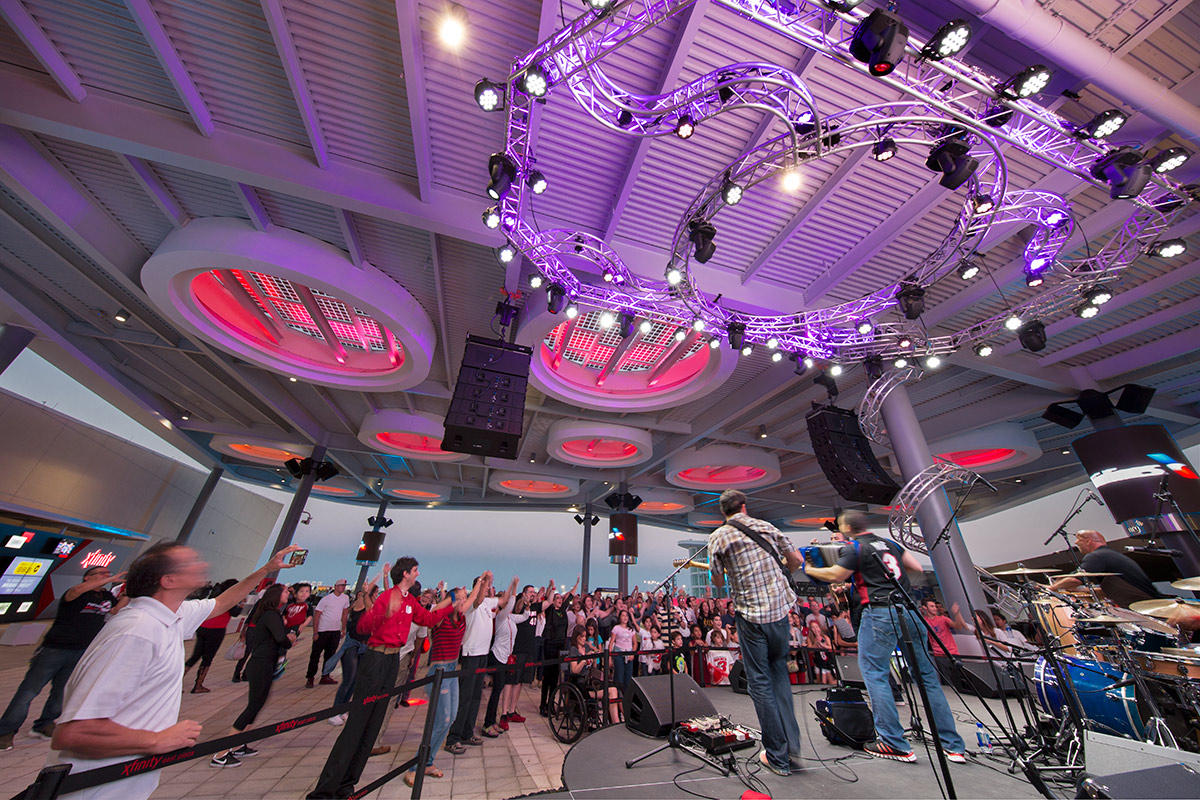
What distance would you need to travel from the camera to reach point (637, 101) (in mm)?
4418

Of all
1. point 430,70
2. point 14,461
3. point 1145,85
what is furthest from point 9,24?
point 14,461

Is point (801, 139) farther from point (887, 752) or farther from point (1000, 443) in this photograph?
point (1000, 443)

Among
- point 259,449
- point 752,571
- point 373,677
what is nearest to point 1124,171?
point 752,571

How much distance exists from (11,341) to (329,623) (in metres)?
8.72

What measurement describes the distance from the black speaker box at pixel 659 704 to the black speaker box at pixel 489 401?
12.4ft

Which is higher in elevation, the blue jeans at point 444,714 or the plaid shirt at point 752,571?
the plaid shirt at point 752,571

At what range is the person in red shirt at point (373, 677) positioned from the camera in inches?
136

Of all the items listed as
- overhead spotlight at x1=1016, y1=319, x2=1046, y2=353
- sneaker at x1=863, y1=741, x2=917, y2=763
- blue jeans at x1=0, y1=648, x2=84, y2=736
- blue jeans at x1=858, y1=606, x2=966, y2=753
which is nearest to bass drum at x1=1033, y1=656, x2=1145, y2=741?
blue jeans at x1=858, y1=606, x2=966, y2=753

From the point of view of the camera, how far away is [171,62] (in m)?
4.61

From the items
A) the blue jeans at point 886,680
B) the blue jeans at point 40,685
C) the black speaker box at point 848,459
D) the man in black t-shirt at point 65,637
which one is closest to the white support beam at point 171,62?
the man in black t-shirt at point 65,637

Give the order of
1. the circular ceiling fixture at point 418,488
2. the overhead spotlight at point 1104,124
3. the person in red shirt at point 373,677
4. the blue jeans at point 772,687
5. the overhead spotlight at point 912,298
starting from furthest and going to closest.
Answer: the circular ceiling fixture at point 418,488, the overhead spotlight at point 912,298, the overhead spotlight at point 1104,124, the person in red shirt at point 373,677, the blue jeans at point 772,687

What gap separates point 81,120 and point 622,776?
8501mm

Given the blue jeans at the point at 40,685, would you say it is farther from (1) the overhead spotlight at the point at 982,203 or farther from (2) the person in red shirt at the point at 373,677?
(1) the overhead spotlight at the point at 982,203

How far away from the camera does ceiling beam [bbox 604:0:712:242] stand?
4164 mm
